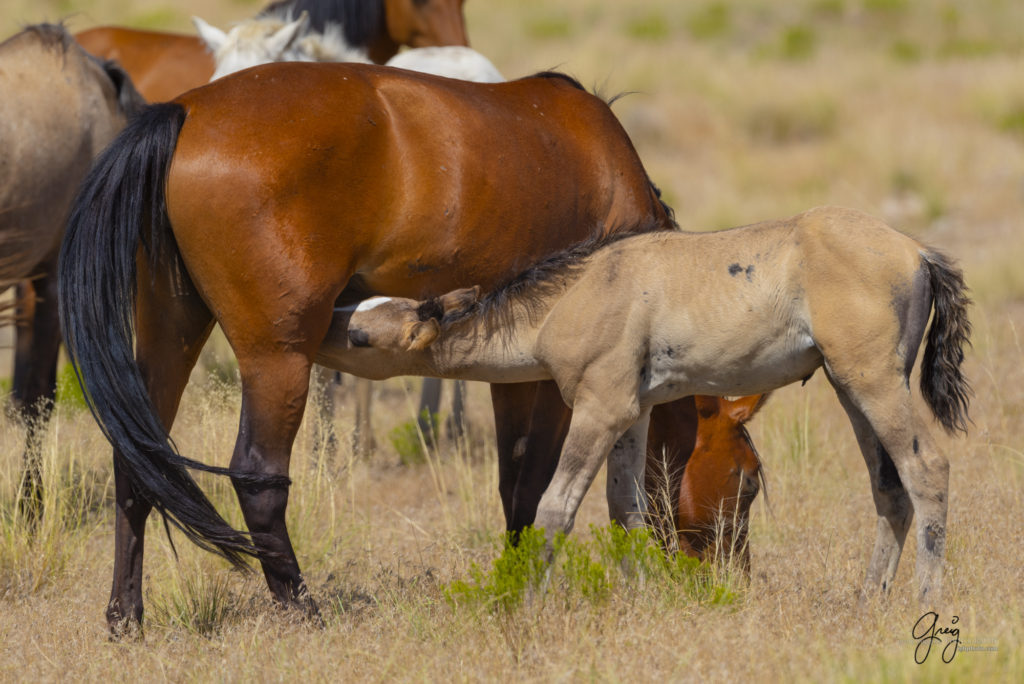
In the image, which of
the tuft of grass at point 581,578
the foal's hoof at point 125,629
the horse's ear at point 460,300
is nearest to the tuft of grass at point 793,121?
the tuft of grass at point 581,578

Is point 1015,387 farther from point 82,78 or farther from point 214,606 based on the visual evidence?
point 82,78

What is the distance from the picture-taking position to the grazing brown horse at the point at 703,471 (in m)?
4.72

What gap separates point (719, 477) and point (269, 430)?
6.23ft

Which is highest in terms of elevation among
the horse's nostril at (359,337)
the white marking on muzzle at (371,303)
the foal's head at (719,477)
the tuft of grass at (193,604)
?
the white marking on muzzle at (371,303)

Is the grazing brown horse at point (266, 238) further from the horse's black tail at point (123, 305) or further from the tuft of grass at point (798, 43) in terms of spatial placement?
the tuft of grass at point (798, 43)

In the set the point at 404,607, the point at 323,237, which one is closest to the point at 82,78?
the point at 323,237

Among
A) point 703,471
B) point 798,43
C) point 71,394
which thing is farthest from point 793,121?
point 703,471

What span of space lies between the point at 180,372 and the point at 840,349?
233cm

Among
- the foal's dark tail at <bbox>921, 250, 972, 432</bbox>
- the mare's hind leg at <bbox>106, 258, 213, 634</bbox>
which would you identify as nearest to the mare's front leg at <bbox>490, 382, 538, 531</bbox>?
the mare's hind leg at <bbox>106, 258, 213, 634</bbox>

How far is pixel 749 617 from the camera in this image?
145 inches

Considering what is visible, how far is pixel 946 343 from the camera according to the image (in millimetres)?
3928

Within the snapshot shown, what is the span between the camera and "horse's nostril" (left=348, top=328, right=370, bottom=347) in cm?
385

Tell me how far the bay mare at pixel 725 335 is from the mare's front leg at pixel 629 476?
1.43 feet

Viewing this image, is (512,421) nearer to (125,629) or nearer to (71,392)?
(125,629)
